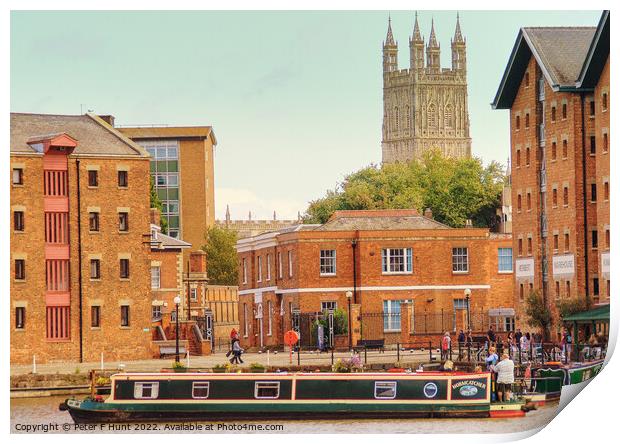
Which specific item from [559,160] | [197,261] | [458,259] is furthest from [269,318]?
[559,160]

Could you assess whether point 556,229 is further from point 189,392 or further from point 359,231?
point 189,392

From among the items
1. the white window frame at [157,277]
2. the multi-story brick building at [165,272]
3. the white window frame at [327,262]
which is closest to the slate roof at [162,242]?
the multi-story brick building at [165,272]

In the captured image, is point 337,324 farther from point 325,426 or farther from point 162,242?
point 325,426

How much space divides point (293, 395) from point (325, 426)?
1338mm

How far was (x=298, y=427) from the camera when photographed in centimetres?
4991

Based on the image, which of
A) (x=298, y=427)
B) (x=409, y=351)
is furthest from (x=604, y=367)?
(x=409, y=351)

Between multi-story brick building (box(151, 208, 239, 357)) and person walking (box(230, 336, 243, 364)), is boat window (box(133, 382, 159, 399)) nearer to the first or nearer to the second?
person walking (box(230, 336, 243, 364))

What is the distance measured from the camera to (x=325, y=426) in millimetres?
50188

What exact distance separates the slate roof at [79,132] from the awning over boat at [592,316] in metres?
17.2

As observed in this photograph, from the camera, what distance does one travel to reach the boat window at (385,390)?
2005 inches

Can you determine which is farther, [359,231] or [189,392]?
[359,231]

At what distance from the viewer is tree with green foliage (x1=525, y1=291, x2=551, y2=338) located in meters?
69.9

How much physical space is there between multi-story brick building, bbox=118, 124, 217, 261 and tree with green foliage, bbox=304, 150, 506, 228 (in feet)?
47.3
